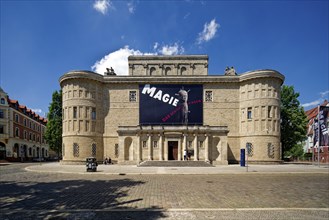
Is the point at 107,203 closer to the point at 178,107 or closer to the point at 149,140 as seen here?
the point at 149,140

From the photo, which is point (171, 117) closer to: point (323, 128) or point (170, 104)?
point (170, 104)

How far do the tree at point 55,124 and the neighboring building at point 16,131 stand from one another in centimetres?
1084

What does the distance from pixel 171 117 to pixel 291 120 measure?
24.1 meters

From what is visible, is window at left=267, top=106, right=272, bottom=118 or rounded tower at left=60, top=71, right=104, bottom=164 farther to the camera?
window at left=267, top=106, right=272, bottom=118

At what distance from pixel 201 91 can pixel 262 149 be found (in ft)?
48.7

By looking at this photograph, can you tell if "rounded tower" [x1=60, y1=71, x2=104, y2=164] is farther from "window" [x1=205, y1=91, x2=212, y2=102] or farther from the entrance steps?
"window" [x1=205, y1=91, x2=212, y2=102]

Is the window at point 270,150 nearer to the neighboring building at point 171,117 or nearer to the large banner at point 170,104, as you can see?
the neighboring building at point 171,117

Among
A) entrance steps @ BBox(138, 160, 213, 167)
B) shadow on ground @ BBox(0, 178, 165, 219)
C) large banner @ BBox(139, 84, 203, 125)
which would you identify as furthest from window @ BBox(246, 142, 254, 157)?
shadow on ground @ BBox(0, 178, 165, 219)

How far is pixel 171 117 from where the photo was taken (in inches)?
1550

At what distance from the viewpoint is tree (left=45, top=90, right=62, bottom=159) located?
45.0 m

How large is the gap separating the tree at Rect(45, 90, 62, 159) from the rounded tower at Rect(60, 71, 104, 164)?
7402 millimetres

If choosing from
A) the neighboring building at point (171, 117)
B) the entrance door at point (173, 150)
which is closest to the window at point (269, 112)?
the neighboring building at point (171, 117)

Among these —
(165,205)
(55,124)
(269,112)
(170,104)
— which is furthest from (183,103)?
(165,205)

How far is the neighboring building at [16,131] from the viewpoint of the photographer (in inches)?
1901
